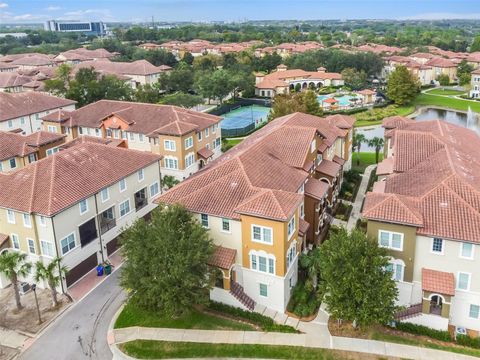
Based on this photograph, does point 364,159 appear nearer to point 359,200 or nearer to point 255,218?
point 359,200

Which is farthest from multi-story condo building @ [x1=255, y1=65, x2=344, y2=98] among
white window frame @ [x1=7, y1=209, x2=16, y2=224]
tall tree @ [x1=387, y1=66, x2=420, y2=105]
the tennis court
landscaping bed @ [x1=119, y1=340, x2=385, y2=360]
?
landscaping bed @ [x1=119, y1=340, x2=385, y2=360]

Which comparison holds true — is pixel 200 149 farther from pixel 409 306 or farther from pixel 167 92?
pixel 167 92

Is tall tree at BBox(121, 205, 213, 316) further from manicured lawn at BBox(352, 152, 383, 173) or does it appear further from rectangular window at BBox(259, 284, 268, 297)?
manicured lawn at BBox(352, 152, 383, 173)

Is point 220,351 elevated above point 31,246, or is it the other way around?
point 31,246

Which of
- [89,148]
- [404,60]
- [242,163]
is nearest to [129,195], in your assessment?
[89,148]

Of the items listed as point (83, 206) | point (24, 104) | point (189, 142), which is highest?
point (24, 104)

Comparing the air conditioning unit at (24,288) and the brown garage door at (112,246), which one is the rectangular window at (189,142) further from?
the air conditioning unit at (24,288)

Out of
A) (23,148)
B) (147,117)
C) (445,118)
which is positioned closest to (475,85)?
(445,118)

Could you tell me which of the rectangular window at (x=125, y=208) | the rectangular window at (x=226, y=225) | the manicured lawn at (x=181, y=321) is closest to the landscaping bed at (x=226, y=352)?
the manicured lawn at (x=181, y=321)
